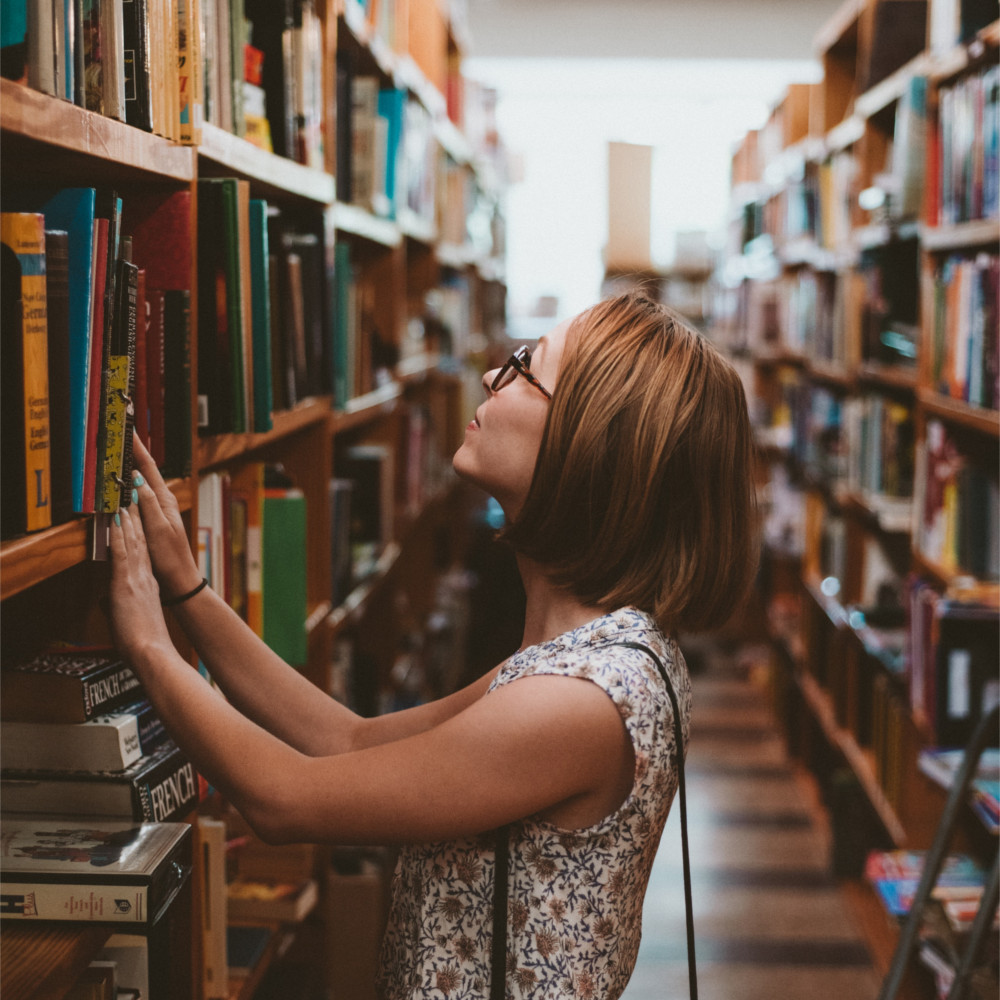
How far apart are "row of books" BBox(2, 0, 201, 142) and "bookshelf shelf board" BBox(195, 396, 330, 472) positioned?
13.7 inches

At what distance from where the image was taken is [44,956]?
0.97 metres

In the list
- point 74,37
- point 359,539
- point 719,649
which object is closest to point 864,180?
point 359,539

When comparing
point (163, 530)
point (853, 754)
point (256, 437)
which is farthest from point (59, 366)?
point (853, 754)

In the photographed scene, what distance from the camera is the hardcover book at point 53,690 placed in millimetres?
1065

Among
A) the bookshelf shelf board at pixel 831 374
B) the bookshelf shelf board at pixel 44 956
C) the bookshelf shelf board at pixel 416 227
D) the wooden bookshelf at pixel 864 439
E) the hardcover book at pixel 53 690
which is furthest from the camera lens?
the bookshelf shelf board at pixel 831 374

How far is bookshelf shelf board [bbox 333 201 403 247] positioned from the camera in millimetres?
2146

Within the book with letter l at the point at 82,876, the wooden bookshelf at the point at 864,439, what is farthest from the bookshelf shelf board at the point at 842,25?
the book with letter l at the point at 82,876

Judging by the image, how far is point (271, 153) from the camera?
156 centimetres

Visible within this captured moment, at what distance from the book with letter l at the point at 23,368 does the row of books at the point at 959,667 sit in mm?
1778

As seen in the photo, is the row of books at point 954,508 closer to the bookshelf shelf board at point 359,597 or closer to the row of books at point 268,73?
the bookshelf shelf board at point 359,597

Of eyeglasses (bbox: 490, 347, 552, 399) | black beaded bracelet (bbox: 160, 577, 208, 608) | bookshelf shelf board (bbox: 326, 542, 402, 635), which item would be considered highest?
eyeglasses (bbox: 490, 347, 552, 399)

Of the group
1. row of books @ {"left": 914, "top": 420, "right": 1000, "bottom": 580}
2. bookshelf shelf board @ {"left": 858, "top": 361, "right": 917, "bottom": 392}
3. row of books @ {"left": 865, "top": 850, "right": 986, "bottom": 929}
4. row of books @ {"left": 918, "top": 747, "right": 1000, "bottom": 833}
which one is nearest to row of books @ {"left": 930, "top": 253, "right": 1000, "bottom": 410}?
row of books @ {"left": 914, "top": 420, "right": 1000, "bottom": 580}

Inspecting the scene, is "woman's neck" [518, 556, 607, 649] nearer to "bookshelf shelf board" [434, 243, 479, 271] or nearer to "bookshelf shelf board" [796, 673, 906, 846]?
"bookshelf shelf board" [796, 673, 906, 846]

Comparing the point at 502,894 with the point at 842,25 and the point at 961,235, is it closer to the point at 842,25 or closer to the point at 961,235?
the point at 961,235
